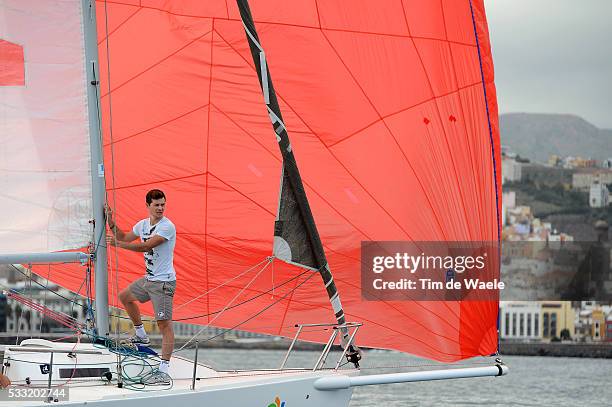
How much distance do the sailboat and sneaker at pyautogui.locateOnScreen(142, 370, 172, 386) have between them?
1.93 feet

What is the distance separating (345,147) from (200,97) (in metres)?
1.21

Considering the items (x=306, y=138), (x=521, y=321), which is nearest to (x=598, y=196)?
(x=521, y=321)

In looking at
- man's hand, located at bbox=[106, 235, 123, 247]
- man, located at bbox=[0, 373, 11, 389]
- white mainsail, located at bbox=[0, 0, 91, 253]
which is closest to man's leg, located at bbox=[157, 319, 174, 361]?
man's hand, located at bbox=[106, 235, 123, 247]

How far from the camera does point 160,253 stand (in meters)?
9.05

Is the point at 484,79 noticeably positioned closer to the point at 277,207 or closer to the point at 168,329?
the point at 277,207

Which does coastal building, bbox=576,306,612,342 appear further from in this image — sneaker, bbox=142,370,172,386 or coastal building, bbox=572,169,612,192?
sneaker, bbox=142,370,172,386

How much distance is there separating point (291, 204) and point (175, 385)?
5.23ft

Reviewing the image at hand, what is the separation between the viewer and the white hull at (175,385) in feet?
26.5

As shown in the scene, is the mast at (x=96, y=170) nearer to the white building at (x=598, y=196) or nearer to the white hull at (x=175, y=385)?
the white hull at (x=175, y=385)

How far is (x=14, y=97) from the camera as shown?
9539 millimetres

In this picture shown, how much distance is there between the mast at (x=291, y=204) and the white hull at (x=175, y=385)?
590mm

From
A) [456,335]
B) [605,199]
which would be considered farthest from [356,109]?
[605,199]

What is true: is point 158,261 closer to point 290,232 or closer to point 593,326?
point 290,232

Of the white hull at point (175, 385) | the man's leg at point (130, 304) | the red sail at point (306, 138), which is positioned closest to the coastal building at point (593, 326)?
the red sail at point (306, 138)
